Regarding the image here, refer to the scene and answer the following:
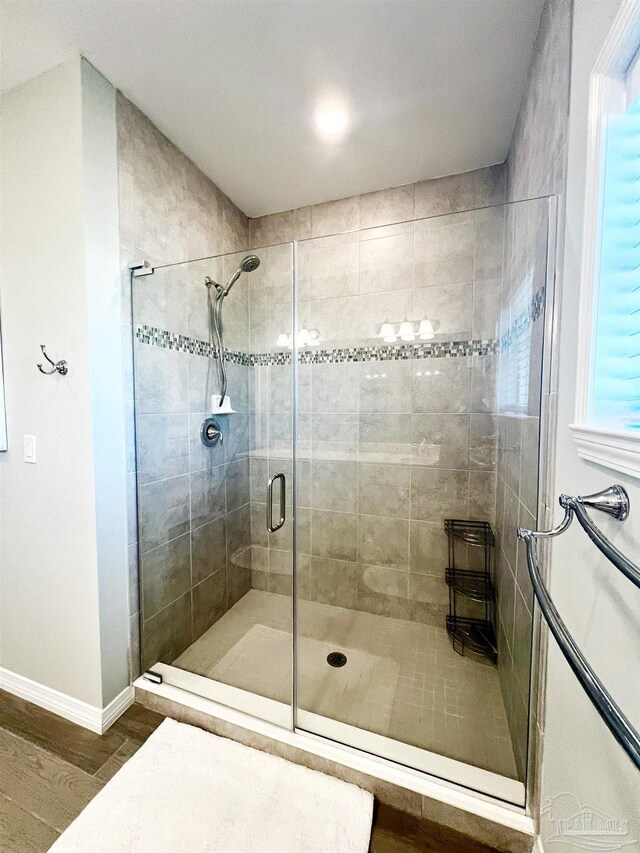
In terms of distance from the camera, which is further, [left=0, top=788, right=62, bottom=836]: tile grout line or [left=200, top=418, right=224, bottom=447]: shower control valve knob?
[left=200, top=418, right=224, bottom=447]: shower control valve knob

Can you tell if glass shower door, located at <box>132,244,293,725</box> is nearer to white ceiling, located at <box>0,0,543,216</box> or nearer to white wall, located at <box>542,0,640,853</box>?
white ceiling, located at <box>0,0,543,216</box>

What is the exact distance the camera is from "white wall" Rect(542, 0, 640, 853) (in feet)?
1.77

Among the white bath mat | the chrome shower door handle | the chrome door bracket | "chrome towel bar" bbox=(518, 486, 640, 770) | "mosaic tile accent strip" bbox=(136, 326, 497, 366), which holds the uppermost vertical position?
Answer: the chrome door bracket

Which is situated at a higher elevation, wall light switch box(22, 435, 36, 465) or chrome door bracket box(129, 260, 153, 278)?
chrome door bracket box(129, 260, 153, 278)

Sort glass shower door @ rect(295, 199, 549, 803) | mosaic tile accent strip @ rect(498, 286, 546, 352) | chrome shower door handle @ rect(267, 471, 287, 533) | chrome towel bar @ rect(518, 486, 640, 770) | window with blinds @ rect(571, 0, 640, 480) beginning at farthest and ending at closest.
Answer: chrome shower door handle @ rect(267, 471, 287, 533) → glass shower door @ rect(295, 199, 549, 803) → mosaic tile accent strip @ rect(498, 286, 546, 352) → window with blinds @ rect(571, 0, 640, 480) → chrome towel bar @ rect(518, 486, 640, 770)

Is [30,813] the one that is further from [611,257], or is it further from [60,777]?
[611,257]

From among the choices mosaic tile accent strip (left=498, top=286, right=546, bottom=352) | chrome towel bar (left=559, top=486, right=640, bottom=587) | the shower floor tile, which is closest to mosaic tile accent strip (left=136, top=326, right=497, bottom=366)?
mosaic tile accent strip (left=498, top=286, right=546, bottom=352)

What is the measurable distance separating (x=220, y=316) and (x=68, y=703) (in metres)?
1.93

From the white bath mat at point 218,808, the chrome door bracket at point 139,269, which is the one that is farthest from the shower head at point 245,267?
the white bath mat at point 218,808

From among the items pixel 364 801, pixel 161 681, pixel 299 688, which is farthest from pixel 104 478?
pixel 364 801

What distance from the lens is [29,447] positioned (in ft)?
4.61

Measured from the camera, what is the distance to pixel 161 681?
1.49m

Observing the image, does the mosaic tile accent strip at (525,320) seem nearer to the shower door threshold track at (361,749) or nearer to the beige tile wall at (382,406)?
the beige tile wall at (382,406)

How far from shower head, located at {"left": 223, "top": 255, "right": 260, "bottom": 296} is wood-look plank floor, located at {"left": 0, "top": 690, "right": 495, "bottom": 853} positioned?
2082mm
